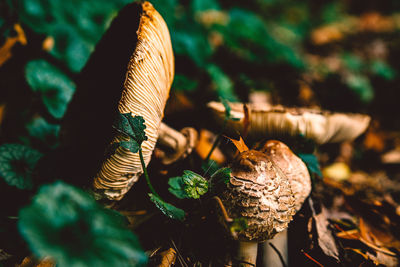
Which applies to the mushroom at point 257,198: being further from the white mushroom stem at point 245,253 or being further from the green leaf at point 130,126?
the green leaf at point 130,126

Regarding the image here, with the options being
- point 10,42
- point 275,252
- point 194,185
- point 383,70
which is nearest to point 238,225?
point 194,185

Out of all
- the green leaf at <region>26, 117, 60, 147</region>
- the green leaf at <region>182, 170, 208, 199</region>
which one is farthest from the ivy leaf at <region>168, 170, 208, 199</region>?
the green leaf at <region>26, 117, 60, 147</region>

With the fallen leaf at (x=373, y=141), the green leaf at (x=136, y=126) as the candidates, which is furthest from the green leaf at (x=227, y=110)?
the fallen leaf at (x=373, y=141)

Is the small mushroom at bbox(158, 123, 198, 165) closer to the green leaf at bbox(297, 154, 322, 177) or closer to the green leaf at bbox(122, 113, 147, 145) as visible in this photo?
the green leaf at bbox(122, 113, 147, 145)

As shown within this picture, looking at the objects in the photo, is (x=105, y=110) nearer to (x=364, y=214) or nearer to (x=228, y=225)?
(x=228, y=225)

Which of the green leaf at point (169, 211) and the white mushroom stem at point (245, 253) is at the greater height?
the green leaf at point (169, 211)

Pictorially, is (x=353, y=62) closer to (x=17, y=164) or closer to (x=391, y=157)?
(x=391, y=157)
